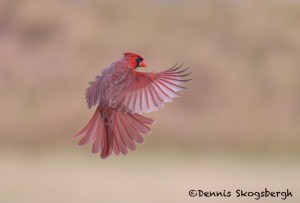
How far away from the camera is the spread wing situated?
186 centimetres

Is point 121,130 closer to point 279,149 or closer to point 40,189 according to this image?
point 40,189

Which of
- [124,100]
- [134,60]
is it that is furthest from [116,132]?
[134,60]

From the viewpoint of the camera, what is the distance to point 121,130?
192 centimetres

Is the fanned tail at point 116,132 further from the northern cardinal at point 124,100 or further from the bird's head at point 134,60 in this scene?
the bird's head at point 134,60

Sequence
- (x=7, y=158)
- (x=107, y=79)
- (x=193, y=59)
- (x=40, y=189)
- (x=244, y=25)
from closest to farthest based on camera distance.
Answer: (x=107, y=79) < (x=40, y=189) < (x=7, y=158) < (x=193, y=59) < (x=244, y=25)

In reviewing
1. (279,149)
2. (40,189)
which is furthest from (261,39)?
(40,189)

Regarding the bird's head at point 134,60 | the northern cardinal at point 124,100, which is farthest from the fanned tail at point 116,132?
the bird's head at point 134,60

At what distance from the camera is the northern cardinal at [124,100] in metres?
1.87

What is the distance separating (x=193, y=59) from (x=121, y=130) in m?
1.36

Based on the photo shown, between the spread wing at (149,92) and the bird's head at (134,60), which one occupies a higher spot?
the bird's head at (134,60)

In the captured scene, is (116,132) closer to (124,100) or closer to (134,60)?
(124,100)

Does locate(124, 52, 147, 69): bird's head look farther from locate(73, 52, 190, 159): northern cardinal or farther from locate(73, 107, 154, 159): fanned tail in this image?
locate(73, 107, 154, 159): fanned tail

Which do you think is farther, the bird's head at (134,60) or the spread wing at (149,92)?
the bird's head at (134,60)

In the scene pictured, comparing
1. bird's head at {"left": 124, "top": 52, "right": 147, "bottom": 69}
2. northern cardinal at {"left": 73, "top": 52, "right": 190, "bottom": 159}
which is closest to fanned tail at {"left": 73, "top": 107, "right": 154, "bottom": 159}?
northern cardinal at {"left": 73, "top": 52, "right": 190, "bottom": 159}
